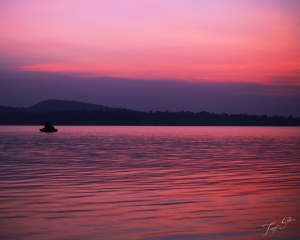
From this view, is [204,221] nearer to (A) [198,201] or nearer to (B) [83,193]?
(A) [198,201]

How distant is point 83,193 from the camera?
2091 centimetres

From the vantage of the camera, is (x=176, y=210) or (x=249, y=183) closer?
(x=176, y=210)

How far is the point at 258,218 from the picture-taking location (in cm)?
1580

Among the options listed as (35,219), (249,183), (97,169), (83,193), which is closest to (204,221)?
(35,219)

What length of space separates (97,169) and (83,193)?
10483mm

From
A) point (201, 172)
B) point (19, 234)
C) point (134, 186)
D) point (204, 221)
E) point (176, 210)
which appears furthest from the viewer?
point (201, 172)

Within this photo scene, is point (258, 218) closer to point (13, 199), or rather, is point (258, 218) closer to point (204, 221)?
point (204, 221)

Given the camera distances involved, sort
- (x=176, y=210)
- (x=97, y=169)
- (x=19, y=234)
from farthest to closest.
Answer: (x=97, y=169) < (x=176, y=210) < (x=19, y=234)

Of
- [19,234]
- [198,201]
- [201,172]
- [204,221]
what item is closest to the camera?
[19,234]

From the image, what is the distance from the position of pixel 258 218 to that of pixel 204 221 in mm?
1877

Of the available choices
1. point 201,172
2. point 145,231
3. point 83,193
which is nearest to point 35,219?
point 145,231
